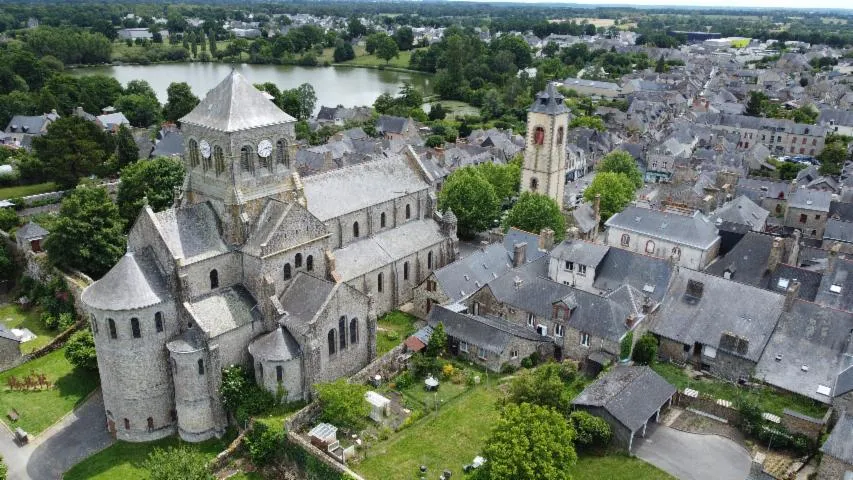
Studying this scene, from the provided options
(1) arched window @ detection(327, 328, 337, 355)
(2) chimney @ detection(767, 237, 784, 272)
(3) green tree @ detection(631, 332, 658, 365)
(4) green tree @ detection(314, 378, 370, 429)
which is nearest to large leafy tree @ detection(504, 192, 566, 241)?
(2) chimney @ detection(767, 237, 784, 272)

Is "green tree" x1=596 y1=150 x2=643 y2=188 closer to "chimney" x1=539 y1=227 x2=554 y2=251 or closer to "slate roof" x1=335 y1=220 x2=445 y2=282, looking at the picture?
"chimney" x1=539 y1=227 x2=554 y2=251

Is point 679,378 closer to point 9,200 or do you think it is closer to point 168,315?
point 168,315

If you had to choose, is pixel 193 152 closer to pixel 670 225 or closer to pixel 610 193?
pixel 670 225

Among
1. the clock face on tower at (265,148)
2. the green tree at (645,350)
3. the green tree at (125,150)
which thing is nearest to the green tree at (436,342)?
the green tree at (645,350)

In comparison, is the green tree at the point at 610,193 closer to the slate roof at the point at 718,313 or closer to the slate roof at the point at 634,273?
the slate roof at the point at 634,273

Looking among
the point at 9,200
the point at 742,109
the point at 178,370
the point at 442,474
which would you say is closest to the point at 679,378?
the point at 442,474

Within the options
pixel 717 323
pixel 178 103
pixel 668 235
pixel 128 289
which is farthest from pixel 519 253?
pixel 178 103
